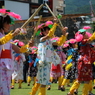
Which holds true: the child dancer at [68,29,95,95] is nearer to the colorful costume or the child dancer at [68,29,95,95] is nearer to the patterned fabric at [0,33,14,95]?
the patterned fabric at [0,33,14,95]

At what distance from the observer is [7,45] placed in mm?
5418

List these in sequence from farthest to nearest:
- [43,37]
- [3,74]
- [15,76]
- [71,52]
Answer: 1. [15,76]
2. [71,52]
3. [43,37]
4. [3,74]

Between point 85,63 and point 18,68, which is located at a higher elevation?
point 85,63

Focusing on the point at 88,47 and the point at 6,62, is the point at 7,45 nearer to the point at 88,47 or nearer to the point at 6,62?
the point at 6,62

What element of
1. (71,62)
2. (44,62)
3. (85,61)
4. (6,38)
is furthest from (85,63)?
(6,38)

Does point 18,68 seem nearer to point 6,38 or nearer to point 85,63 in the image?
point 85,63

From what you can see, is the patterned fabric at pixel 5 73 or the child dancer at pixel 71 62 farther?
the child dancer at pixel 71 62

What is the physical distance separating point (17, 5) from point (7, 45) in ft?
80.6

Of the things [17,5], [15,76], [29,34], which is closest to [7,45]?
[15,76]

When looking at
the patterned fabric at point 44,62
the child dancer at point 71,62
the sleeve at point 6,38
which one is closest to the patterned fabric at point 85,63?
the patterned fabric at point 44,62

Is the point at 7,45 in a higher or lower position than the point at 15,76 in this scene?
higher

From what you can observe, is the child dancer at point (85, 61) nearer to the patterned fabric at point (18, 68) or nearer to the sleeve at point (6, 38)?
the sleeve at point (6, 38)

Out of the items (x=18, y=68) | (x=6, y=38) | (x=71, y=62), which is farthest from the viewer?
(x=18, y=68)

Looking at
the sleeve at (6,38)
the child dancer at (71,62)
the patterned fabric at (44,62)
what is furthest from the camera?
the child dancer at (71,62)
